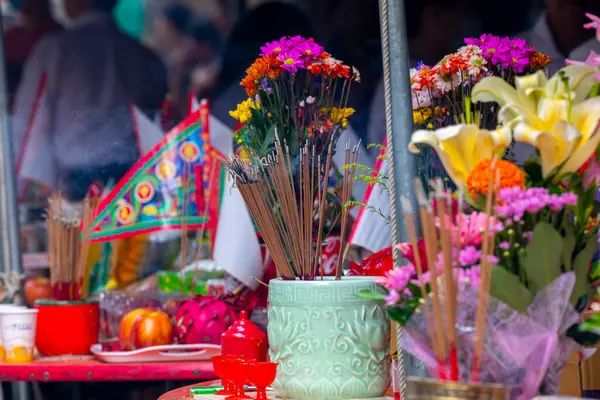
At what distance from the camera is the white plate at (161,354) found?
2139 millimetres

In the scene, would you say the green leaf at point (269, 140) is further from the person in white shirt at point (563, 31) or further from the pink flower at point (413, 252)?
the person in white shirt at point (563, 31)

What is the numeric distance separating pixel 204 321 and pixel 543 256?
1.31 m

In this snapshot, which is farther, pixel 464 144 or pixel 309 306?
pixel 309 306

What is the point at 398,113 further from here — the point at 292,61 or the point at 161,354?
the point at 161,354

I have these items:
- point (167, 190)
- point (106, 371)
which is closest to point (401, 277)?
point (106, 371)

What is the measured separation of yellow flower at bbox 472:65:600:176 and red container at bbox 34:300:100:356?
1.45 m

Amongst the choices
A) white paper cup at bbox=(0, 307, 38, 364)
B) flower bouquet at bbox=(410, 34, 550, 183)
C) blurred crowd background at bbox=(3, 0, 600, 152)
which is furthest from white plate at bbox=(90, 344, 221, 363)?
blurred crowd background at bbox=(3, 0, 600, 152)

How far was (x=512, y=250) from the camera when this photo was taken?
105 centimetres

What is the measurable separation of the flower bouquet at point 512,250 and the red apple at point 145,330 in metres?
1.21

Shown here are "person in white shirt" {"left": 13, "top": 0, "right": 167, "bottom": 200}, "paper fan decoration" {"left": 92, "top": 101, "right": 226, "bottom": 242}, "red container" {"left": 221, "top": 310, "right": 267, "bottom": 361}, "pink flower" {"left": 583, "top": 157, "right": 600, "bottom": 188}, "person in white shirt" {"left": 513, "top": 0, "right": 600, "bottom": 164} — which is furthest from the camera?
"person in white shirt" {"left": 13, "top": 0, "right": 167, "bottom": 200}

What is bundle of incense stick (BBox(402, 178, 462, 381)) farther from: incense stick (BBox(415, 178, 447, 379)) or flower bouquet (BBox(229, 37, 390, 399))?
flower bouquet (BBox(229, 37, 390, 399))

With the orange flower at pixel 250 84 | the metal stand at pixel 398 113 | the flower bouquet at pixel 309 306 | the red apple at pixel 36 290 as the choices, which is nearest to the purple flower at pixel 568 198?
the metal stand at pixel 398 113

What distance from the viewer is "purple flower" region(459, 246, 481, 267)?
101 cm

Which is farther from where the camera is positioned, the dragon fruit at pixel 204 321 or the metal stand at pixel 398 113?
the dragon fruit at pixel 204 321
